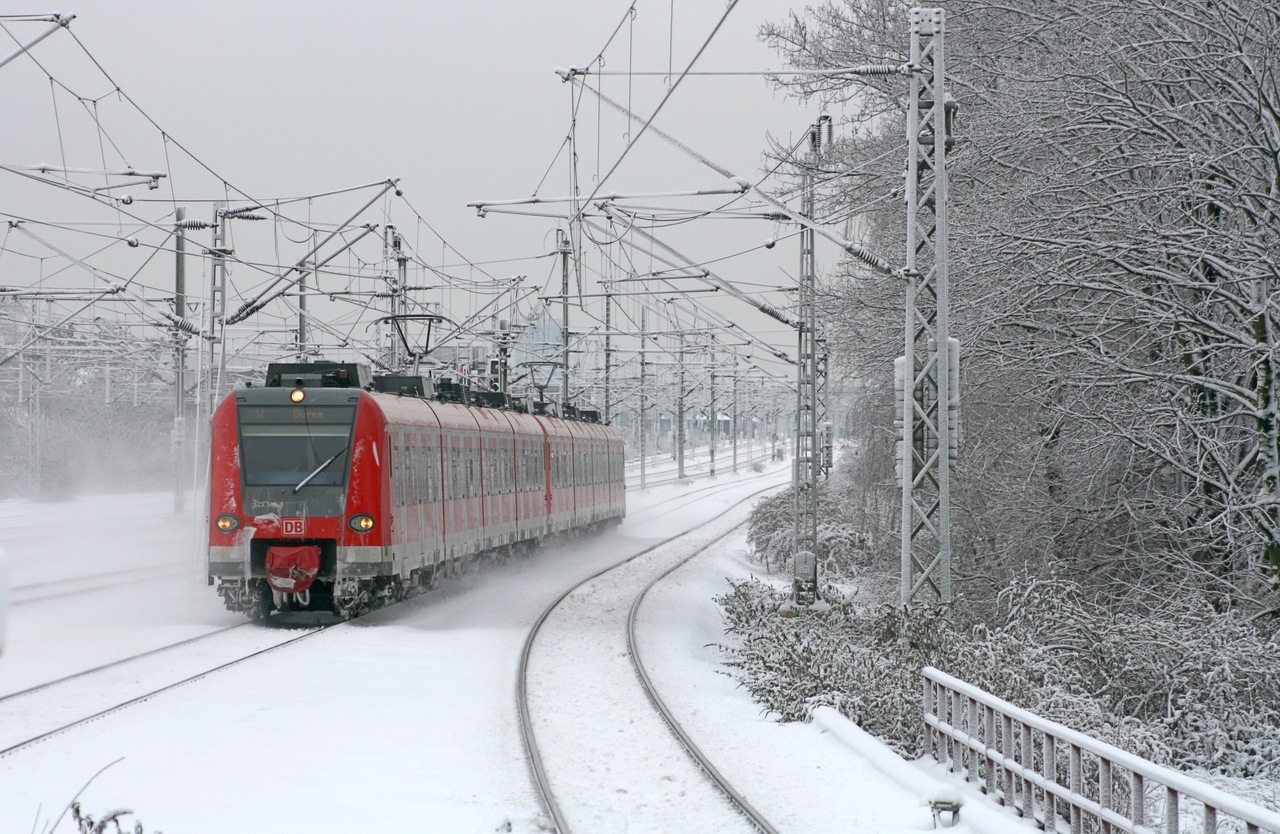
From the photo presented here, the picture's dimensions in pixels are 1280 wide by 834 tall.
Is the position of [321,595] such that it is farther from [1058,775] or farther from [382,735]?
[1058,775]

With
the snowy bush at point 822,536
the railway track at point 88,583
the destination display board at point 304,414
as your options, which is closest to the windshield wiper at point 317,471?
the destination display board at point 304,414

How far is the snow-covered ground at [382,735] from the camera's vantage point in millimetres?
7551

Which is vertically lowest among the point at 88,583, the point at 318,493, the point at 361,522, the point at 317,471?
the point at 88,583

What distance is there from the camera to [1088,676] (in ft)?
37.3

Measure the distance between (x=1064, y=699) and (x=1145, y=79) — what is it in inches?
240

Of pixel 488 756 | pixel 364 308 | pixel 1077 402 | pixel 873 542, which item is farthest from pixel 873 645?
pixel 364 308

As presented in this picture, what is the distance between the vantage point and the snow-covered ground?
297 inches

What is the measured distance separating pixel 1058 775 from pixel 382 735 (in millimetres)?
4956

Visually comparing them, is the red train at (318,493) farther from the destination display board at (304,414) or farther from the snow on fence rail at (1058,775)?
the snow on fence rail at (1058,775)

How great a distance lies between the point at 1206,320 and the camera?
11.8 meters

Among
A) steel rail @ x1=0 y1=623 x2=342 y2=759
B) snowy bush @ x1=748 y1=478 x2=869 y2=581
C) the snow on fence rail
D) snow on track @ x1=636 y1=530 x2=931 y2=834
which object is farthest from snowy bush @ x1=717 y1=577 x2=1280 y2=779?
snowy bush @ x1=748 y1=478 x2=869 y2=581

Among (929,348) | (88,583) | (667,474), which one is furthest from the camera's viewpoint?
(667,474)

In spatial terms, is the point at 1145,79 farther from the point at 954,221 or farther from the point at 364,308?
the point at 364,308

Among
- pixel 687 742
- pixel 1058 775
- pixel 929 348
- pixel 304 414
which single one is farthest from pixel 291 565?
pixel 1058 775
